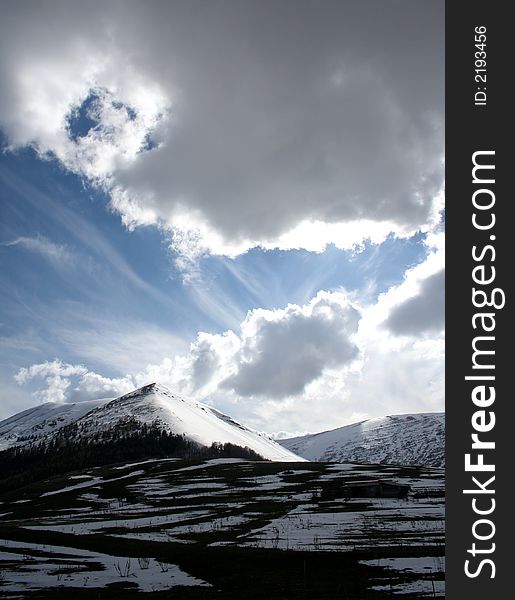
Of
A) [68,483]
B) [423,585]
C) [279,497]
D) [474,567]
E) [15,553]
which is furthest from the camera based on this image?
[68,483]

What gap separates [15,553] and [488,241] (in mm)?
42460

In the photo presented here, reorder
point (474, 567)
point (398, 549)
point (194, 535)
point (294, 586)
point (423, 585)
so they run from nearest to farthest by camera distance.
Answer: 1. point (474, 567)
2. point (423, 585)
3. point (294, 586)
4. point (398, 549)
5. point (194, 535)

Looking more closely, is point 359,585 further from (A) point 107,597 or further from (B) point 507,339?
(B) point 507,339

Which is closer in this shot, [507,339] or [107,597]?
[507,339]

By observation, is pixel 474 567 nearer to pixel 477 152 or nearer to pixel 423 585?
pixel 423 585

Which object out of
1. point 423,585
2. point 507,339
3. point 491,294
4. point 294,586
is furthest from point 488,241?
point 294,586

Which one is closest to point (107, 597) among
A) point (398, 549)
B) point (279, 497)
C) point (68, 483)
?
point (398, 549)

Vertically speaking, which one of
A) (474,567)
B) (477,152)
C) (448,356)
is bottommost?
(474,567)

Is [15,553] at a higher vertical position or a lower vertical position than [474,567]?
lower

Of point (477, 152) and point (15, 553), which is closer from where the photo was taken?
point (477, 152)

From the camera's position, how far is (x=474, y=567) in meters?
16.7

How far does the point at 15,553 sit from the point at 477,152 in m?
44.3

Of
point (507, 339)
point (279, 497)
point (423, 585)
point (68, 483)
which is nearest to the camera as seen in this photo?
point (507, 339)

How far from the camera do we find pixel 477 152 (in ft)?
65.3
